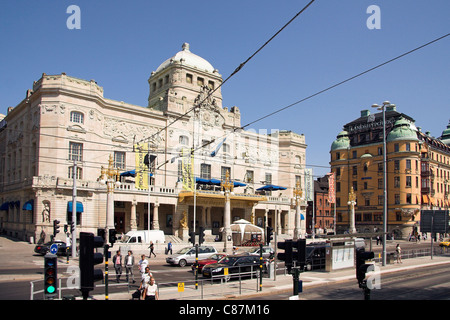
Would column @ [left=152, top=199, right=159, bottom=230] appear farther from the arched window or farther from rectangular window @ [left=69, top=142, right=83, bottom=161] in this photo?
the arched window

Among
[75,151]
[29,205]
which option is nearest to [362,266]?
[29,205]

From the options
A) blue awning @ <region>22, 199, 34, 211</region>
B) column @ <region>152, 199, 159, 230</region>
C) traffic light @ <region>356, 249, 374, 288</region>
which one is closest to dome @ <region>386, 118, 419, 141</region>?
column @ <region>152, 199, 159, 230</region>

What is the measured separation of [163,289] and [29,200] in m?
32.7

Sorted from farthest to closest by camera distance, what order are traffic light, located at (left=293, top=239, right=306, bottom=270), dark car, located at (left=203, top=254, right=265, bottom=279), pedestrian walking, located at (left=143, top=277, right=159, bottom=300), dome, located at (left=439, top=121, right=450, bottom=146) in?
dome, located at (left=439, top=121, right=450, bottom=146) → dark car, located at (left=203, top=254, right=265, bottom=279) → pedestrian walking, located at (left=143, top=277, right=159, bottom=300) → traffic light, located at (left=293, top=239, right=306, bottom=270)

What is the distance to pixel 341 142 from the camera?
3413 inches

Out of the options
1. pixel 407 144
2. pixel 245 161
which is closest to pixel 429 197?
pixel 407 144

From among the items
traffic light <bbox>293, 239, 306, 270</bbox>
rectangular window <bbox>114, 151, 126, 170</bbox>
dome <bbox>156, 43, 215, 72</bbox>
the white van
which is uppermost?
dome <bbox>156, 43, 215, 72</bbox>

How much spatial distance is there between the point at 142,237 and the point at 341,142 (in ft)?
191

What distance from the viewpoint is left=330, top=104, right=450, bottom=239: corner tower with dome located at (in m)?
75.0

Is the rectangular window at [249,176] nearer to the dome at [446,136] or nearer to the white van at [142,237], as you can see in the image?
the white van at [142,237]

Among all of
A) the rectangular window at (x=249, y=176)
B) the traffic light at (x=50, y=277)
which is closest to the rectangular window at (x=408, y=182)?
the rectangular window at (x=249, y=176)

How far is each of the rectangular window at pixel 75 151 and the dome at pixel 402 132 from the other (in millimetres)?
57553

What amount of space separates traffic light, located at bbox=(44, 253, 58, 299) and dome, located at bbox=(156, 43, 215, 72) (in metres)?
58.4
